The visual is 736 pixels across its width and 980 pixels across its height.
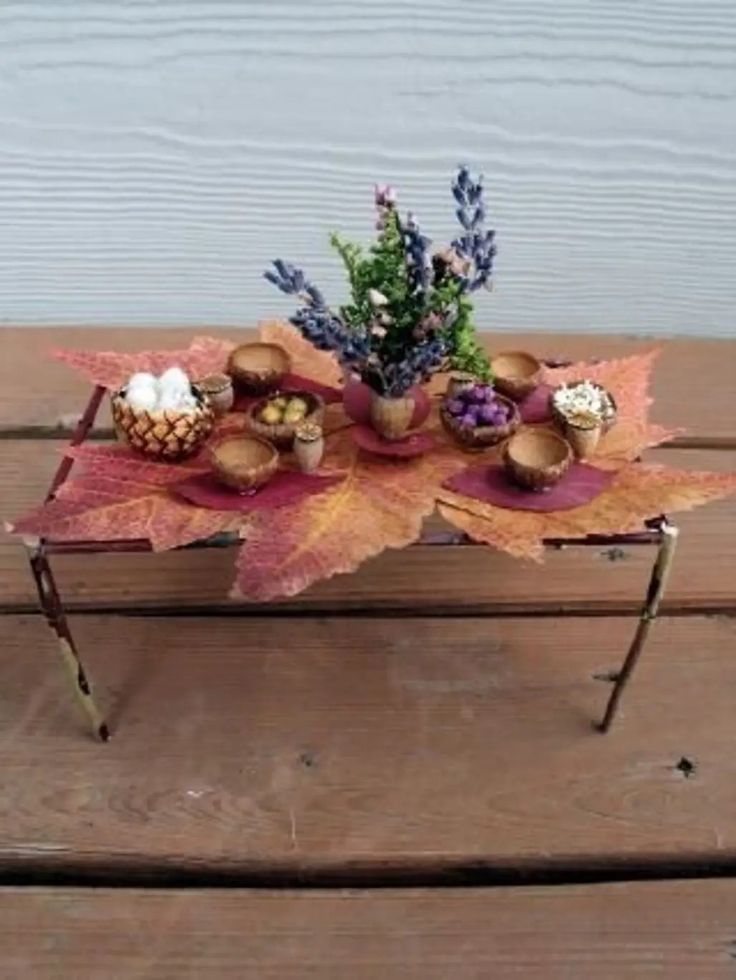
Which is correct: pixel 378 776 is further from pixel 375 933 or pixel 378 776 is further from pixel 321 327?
pixel 321 327

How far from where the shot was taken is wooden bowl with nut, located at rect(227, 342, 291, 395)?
31.9 inches

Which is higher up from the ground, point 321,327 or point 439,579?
point 321,327

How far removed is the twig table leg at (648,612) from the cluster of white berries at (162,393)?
287mm

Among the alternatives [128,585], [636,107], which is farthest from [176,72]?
[128,585]

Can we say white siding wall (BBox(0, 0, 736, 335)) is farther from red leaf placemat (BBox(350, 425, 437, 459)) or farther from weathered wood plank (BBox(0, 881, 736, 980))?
weathered wood plank (BBox(0, 881, 736, 980))

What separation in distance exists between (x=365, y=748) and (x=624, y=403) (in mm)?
280

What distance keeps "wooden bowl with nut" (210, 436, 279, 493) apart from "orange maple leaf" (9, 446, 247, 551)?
0.06 feet

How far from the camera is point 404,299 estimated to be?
0.72 m

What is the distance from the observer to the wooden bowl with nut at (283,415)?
0.75 meters

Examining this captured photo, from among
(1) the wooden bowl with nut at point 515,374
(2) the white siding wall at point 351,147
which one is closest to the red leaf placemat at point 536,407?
(1) the wooden bowl with nut at point 515,374

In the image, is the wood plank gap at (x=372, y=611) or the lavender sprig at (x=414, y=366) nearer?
the lavender sprig at (x=414, y=366)

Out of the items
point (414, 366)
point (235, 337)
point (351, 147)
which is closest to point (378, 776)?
point (414, 366)

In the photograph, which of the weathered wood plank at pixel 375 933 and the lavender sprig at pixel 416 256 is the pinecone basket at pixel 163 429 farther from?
the weathered wood plank at pixel 375 933

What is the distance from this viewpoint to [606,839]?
0.71 meters
